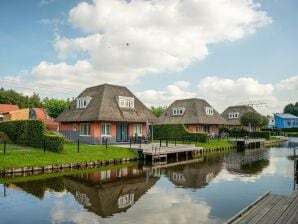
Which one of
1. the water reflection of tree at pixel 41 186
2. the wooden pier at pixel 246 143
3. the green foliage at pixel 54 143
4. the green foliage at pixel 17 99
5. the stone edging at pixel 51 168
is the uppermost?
the green foliage at pixel 17 99

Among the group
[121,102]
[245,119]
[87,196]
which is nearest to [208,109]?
[245,119]

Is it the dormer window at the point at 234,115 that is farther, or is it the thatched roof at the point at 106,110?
the dormer window at the point at 234,115

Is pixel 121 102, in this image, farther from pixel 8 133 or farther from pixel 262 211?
pixel 262 211

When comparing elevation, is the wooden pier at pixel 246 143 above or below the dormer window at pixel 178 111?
below

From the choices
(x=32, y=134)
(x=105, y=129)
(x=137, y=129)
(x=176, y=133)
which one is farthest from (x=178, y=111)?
(x=32, y=134)

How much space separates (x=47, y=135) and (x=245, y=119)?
4659cm

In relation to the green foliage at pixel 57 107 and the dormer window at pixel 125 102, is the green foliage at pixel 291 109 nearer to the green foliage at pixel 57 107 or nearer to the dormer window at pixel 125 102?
the green foliage at pixel 57 107

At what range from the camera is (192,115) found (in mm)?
55656

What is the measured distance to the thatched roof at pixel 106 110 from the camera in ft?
126

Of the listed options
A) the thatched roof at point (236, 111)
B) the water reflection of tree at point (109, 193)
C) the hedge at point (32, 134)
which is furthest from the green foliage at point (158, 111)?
the water reflection of tree at point (109, 193)

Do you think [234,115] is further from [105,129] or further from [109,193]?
[109,193]

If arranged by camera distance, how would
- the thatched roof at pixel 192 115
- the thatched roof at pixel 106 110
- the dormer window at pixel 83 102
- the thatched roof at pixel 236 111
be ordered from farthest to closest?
1. the thatched roof at pixel 236 111
2. the thatched roof at pixel 192 115
3. the dormer window at pixel 83 102
4. the thatched roof at pixel 106 110

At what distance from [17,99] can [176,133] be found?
58.6 m

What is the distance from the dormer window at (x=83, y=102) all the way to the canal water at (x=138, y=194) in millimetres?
17250
